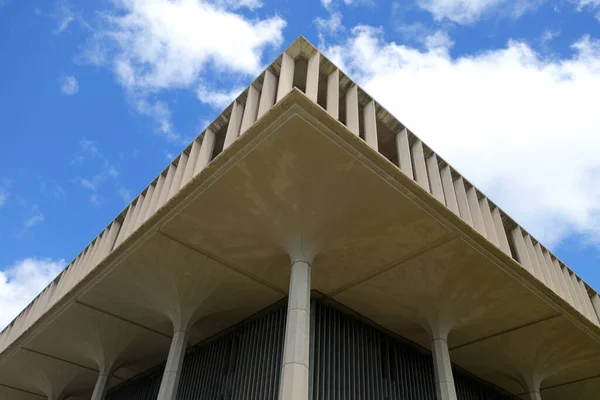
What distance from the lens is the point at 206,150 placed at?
11.6m

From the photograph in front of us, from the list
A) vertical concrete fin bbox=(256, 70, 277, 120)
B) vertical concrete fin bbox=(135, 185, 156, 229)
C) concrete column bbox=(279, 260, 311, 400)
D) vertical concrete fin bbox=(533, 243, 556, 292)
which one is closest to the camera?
concrete column bbox=(279, 260, 311, 400)

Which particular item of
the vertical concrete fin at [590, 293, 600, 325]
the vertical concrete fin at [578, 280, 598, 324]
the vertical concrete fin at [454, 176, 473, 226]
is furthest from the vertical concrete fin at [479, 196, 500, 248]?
the vertical concrete fin at [590, 293, 600, 325]

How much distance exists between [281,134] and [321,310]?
6228 mm

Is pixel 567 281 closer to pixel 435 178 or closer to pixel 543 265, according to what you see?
pixel 543 265

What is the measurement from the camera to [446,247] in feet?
38.0

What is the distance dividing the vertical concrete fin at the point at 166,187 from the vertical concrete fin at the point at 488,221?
8.21 meters

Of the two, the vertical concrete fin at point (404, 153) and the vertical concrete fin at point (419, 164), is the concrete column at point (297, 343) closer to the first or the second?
the vertical concrete fin at point (404, 153)

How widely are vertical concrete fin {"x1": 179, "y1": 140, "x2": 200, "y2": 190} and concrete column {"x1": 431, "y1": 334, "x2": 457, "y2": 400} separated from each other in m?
7.95

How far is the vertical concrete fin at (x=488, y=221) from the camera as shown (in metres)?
13.0

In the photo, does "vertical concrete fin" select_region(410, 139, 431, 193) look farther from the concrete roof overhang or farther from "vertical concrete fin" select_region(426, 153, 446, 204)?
the concrete roof overhang

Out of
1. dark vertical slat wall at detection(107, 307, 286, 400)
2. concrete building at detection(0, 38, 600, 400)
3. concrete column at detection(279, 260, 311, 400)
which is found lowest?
concrete column at detection(279, 260, 311, 400)

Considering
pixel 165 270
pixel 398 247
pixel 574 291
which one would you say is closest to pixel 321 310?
pixel 398 247

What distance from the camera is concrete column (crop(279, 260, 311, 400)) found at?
28.1 ft

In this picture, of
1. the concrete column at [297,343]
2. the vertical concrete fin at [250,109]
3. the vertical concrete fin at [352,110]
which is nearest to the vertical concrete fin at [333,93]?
the vertical concrete fin at [352,110]
